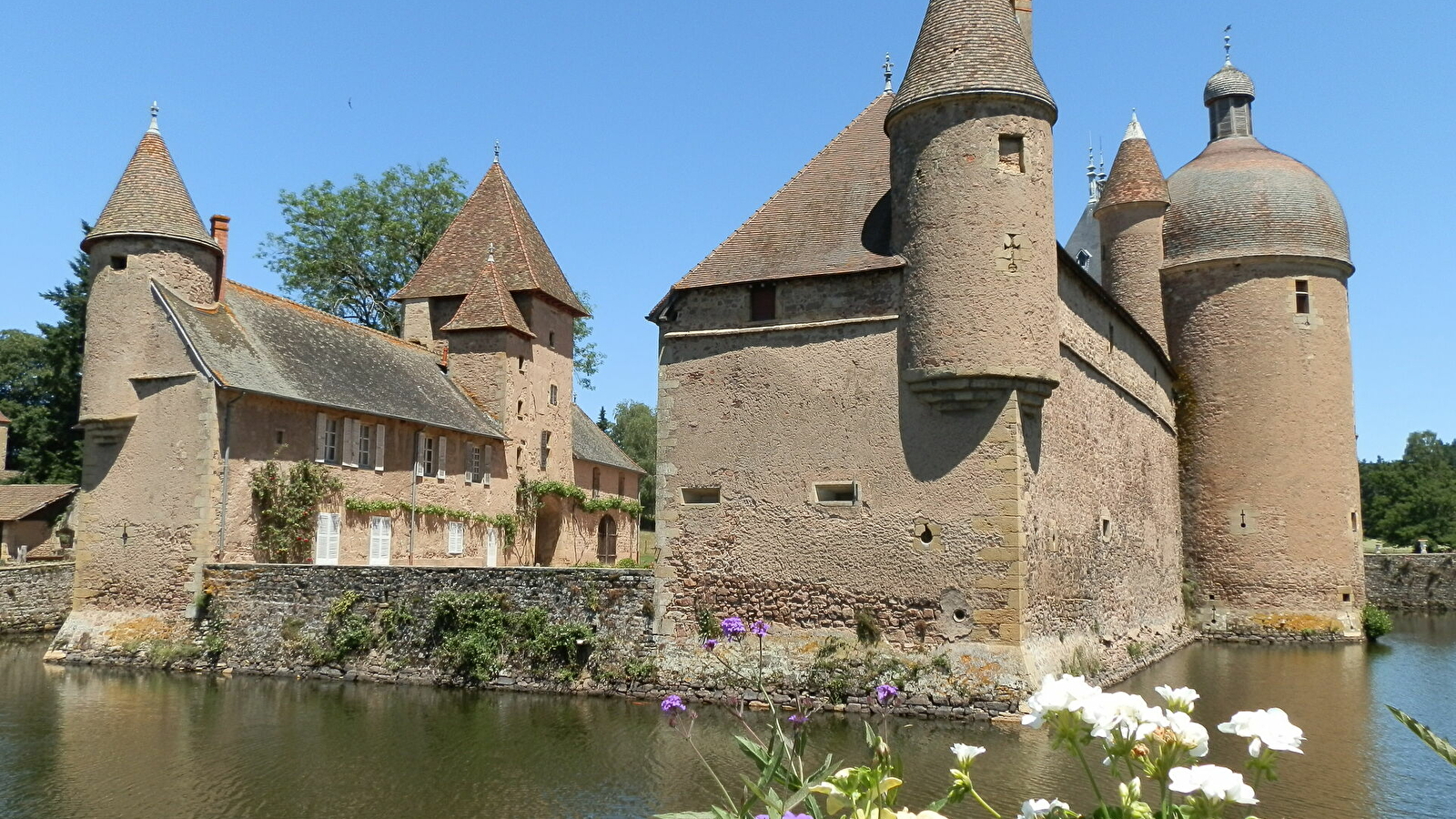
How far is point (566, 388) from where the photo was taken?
31.5 m

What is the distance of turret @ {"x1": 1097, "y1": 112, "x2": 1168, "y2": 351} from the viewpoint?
83.2 feet

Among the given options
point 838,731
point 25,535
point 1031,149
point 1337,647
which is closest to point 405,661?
point 838,731

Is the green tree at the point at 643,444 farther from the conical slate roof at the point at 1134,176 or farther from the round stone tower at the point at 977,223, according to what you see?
the round stone tower at the point at 977,223

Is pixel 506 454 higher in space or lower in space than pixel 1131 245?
lower

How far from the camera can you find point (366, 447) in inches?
902

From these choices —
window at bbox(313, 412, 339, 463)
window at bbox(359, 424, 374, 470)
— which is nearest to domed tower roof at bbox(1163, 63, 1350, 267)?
window at bbox(359, 424, 374, 470)

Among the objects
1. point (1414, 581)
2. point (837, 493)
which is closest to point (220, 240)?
point (837, 493)

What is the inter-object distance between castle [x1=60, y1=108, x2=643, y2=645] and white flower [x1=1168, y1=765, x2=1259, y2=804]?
18896 mm

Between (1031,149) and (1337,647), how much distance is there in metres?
14.3

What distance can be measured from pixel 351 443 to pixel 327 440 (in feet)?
2.22

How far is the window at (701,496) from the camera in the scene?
1577 centimetres

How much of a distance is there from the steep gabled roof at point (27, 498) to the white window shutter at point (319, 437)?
55.4ft

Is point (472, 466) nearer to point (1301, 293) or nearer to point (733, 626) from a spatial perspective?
point (733, 626)

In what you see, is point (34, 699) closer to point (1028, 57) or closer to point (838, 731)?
point (838, 731)
